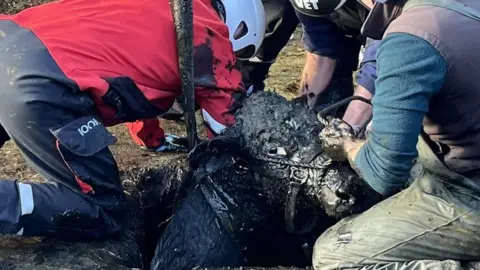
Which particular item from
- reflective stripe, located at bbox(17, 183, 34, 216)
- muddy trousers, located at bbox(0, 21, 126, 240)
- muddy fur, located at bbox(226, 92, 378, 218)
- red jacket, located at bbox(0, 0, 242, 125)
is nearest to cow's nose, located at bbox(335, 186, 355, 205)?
muddy fur, located at bbox(226, 92, 378, 218)

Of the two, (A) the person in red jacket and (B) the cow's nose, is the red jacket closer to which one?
(A) the person in red jacket

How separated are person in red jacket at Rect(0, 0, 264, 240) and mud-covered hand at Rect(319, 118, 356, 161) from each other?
575 mm

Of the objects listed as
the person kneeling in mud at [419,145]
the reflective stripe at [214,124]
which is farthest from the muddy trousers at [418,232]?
the reflective stripe at [214,124]

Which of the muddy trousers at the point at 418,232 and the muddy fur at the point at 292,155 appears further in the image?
the muddy fur at the point at 292,155

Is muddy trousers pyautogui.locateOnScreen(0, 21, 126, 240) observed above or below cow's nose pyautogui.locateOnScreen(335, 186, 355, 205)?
above

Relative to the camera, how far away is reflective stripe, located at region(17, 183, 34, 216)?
340 centimetres

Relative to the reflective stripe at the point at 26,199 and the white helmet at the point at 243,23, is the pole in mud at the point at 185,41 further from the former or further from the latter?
the reflective stripe at the point at 26,199

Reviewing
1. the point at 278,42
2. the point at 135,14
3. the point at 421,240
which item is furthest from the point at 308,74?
the point at 421,240

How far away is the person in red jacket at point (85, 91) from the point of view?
3.42m

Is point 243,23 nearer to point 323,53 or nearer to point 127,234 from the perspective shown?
point 323,53

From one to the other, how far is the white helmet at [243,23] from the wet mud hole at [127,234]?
70cm

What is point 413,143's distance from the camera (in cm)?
291

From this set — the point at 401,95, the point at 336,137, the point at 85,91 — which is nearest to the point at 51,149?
the point at 85,91

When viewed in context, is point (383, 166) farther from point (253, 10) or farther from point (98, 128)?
point (253, 10)
